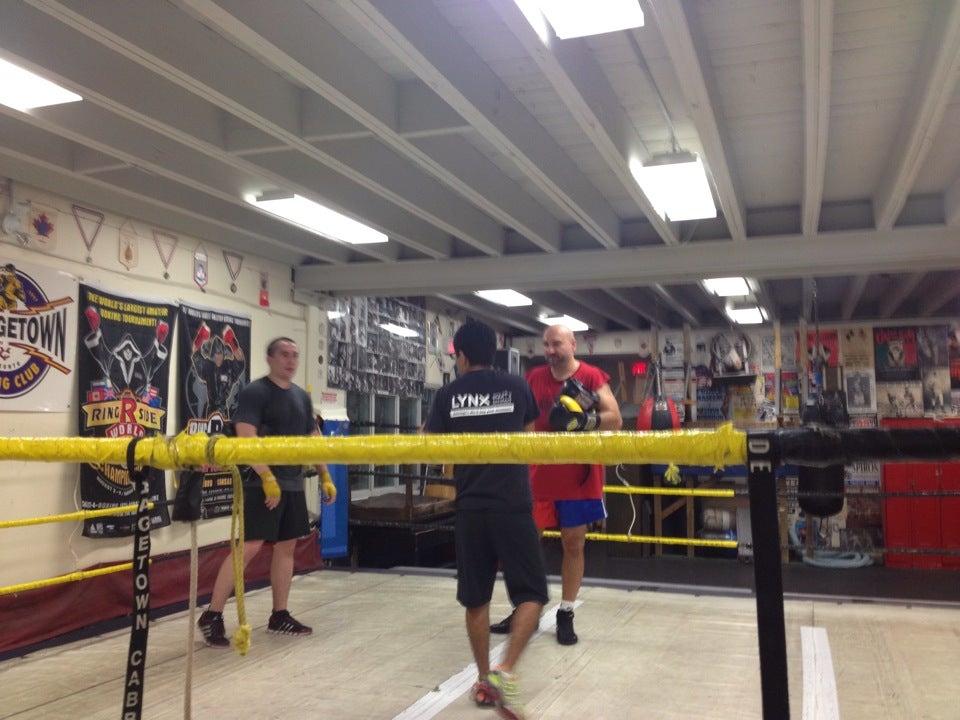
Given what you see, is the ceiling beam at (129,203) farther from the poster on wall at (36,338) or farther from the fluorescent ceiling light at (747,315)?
the fluorescent ceiling light at (747,315)

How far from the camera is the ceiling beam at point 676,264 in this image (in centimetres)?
511

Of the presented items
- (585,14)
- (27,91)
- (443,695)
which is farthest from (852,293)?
(27,91)

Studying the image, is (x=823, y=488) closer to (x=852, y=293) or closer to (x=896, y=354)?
(x=852, y=293)

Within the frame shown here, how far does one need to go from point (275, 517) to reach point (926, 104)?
130 inches

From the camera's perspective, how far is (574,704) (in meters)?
2.64

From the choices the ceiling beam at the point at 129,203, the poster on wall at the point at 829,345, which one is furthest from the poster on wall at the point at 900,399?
the ceiling beam at the point at 129,203

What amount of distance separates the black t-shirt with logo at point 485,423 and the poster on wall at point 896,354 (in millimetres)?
8050

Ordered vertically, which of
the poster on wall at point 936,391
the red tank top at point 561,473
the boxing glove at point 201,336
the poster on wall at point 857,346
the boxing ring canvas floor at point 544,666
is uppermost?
the poster on wall at point 857,346

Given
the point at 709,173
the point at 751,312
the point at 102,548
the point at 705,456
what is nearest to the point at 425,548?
the point at 102,548

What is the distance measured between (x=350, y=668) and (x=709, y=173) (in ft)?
10.1

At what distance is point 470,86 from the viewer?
3.16 metres


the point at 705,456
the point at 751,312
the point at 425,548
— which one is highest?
the point at 751,312

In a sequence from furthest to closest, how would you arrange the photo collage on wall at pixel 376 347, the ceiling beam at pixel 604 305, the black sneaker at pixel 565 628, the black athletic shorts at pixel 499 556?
the ceiling beam at pixel 604 305, the photo collage on wall at pixel 376 347, the black sneaker at pixel 565 628, the black athletic shorts at pixel 499 556

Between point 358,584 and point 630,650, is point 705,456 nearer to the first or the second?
point 630,650
